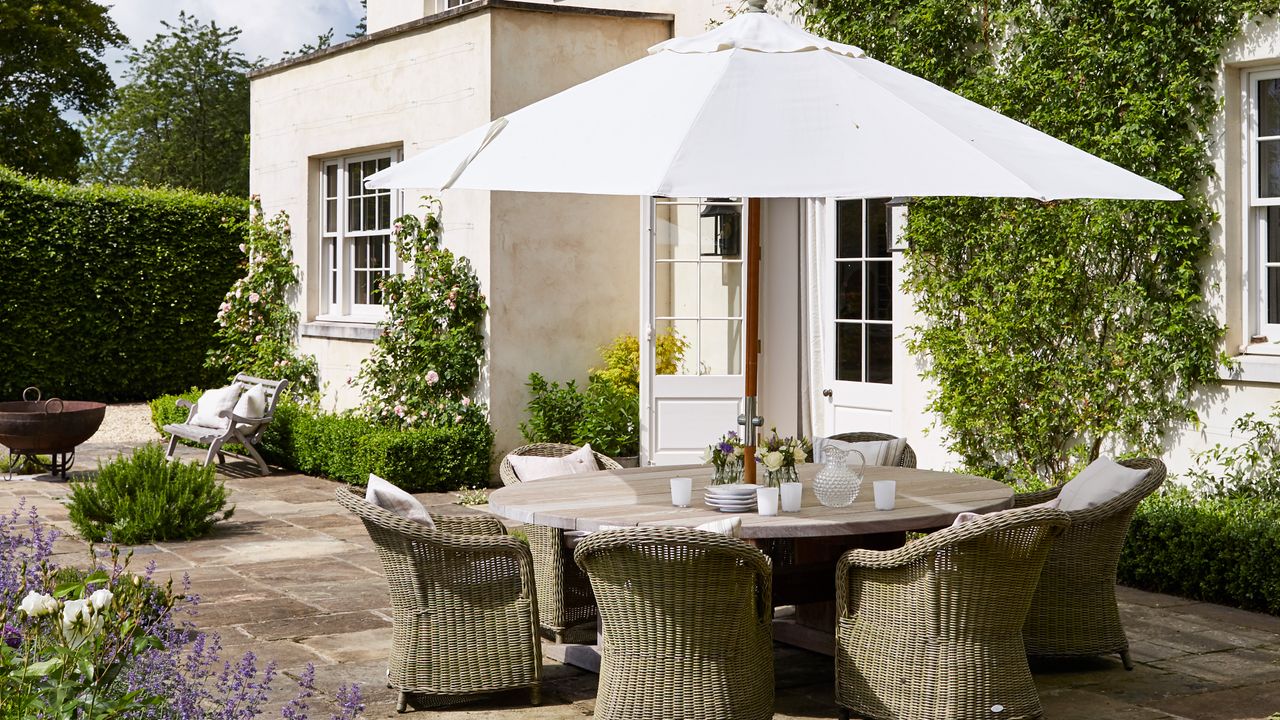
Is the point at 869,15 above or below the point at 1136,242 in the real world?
above

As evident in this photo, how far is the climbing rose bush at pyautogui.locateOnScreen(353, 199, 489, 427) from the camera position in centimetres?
1064

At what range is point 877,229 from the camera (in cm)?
941

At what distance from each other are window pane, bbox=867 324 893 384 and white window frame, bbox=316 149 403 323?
4.68 meters

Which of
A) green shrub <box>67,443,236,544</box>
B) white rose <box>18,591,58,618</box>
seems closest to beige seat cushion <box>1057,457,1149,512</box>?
white rose <box>18,591,58,618</box>

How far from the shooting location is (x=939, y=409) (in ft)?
28.5

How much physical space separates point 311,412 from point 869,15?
626 centimetres

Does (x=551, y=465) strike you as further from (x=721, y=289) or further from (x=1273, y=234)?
(x=721, y=289)

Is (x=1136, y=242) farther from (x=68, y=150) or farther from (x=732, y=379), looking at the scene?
(x=68, y=150)

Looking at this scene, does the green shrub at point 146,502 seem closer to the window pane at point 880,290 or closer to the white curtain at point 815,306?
the white curtain at point 815,306

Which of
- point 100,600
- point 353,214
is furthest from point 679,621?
point 353,214

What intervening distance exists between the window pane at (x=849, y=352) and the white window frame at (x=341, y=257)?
4392mm

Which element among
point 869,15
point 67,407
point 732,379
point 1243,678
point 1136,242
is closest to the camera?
point 1243,678

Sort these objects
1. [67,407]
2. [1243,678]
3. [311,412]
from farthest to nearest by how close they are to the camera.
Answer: [311,412] < [67,407] < [1243,678]

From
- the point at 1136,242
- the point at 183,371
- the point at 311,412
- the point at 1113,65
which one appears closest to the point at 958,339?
the point at 1136,242
